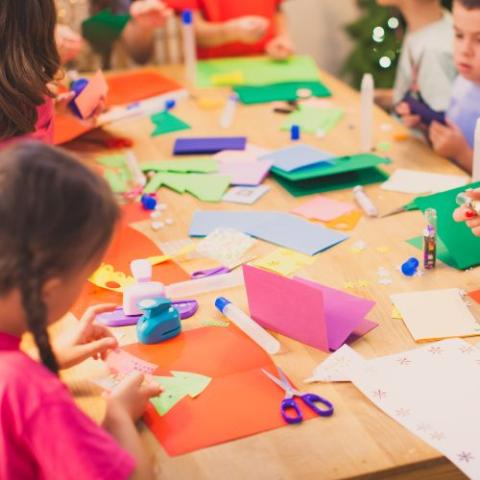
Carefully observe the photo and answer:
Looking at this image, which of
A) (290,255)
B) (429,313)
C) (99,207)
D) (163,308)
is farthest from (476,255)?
(99,207)

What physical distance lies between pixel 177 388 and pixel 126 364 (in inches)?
4.1

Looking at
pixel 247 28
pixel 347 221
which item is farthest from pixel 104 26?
pixel 347 221

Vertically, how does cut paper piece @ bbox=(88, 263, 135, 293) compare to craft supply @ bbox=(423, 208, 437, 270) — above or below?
below

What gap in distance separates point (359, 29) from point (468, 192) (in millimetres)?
2485

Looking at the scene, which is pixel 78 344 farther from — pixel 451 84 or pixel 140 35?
pixel 140 35

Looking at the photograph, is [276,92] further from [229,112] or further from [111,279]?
[111,279]

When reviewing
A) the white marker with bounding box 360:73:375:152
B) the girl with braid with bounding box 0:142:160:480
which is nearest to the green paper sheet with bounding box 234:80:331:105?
the white marker with bounding box 360:73:375:152

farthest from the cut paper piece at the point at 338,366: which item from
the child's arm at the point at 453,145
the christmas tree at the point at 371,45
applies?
the christmas tree at the point at 371,45

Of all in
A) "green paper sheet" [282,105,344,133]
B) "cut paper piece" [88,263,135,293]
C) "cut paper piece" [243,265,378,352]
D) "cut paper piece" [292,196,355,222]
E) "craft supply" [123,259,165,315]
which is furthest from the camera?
"green paper sheet" [282,105,344,133]

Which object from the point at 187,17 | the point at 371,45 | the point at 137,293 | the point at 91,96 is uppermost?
the point at 187,17

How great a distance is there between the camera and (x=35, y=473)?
98 cm

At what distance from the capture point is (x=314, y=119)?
7.64ft

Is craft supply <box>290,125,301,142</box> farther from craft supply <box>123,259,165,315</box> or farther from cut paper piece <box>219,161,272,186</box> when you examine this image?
craft supply <box>123,259,165,315</box>

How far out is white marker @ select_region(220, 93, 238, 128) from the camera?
235cm
